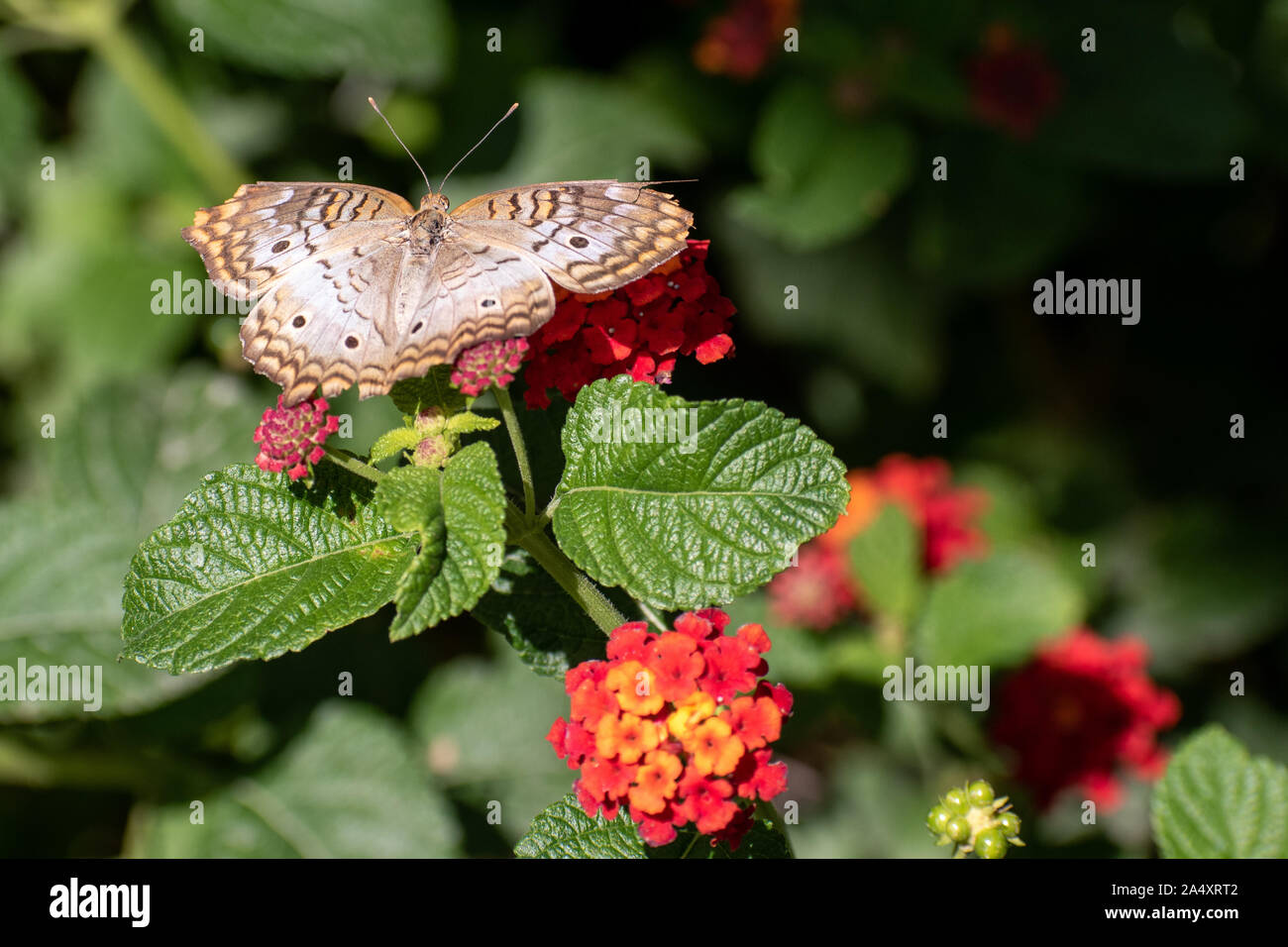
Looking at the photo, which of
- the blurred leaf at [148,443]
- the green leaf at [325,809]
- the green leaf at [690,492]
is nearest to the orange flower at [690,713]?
the green leaf at [690,492]

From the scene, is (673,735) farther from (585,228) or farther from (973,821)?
(585,228)

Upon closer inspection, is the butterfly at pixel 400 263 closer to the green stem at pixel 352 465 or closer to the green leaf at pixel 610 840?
the green stem at pixel 352 465

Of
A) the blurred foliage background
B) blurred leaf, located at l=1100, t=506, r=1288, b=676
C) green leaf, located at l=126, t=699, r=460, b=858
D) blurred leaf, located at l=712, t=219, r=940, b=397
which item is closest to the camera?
green leaf, located at l=126, t=699, r=460, b=858

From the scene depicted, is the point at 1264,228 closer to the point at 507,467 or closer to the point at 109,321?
the point at 507,467

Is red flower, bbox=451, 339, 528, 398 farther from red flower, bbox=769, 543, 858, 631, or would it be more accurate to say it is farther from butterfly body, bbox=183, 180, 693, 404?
red flower, bbox=769, 543, 858, 631

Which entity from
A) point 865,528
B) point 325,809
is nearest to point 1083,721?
point 865,528

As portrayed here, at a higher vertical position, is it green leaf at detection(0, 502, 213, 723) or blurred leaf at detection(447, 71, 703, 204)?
blurred leaf at detection(447, 71, 703, 204)

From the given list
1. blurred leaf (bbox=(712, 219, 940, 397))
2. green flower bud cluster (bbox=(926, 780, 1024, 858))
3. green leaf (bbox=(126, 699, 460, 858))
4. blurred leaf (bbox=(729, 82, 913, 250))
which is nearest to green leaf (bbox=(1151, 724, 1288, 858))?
green flower bud cluster (bbox=(926, 780, 1024, 858))
